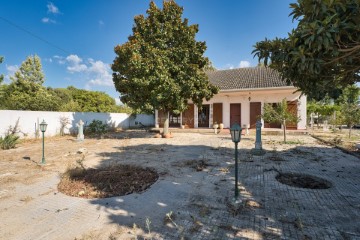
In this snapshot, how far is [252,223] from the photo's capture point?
335 cm

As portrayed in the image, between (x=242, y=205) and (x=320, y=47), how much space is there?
9.53 feet

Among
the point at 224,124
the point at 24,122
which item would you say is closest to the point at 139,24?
the point at 24,122

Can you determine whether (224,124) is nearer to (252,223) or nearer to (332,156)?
(332,156)

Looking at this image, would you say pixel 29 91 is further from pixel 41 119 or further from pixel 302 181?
pixel 302 181

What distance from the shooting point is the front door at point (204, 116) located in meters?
20.2

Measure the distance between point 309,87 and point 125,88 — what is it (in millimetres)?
11287

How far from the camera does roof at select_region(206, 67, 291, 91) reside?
17203mm

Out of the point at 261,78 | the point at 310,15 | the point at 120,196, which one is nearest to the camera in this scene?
the point at 310,15

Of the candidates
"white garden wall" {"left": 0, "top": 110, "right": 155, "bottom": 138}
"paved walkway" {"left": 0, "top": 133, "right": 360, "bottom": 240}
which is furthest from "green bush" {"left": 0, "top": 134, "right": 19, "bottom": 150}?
"paved walkway" {"left": 0, "top": 133, "right": 360, "bottom": 240}

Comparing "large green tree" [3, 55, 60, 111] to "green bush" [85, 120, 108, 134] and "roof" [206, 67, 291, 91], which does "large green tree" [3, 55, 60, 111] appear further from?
"roof" [206, 67, 291, 91]

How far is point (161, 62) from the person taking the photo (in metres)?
12.1

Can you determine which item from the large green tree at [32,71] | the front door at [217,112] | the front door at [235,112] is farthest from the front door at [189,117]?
the large green tree at [32,71]

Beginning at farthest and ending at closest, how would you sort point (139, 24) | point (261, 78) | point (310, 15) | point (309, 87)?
point (261, 78), point (139, 24), point (309, 87), point (310, 15)

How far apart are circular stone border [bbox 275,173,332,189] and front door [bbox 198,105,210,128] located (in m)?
14.4
